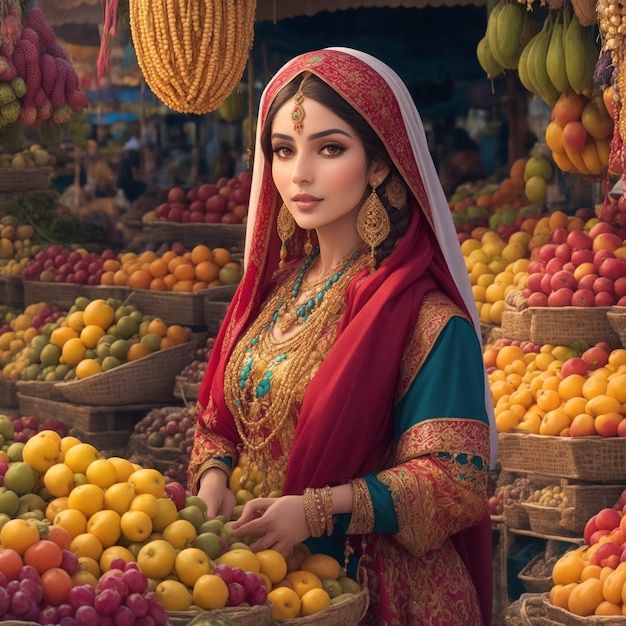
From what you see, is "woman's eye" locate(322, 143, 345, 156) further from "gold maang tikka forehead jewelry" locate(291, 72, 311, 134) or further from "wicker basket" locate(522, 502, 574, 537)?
"wicker basket" locate(522, 502, 574, 537)

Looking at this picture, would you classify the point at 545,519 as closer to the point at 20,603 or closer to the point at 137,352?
the point at 137,352

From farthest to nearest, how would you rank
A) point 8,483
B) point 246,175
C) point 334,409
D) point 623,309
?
point 246,175, point 623,309, point 334,409, point 8,483

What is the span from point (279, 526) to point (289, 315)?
2.07ft

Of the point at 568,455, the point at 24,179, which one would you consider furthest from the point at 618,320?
the point at 24,179

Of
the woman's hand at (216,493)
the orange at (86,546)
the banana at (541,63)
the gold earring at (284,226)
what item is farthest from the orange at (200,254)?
the orange at (86,546)

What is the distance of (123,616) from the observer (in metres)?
2.04

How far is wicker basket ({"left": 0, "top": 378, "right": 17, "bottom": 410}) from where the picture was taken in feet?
20.4

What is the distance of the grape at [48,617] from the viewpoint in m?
2.03

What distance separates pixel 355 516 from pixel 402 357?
1.18 ft

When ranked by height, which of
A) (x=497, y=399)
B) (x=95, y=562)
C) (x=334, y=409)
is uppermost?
(x=334, y=409)

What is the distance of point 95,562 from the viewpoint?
7.48ft

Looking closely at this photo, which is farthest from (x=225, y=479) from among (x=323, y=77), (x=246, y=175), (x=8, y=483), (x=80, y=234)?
(x=80, y=234)

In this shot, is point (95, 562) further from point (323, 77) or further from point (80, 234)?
point (80, 234)

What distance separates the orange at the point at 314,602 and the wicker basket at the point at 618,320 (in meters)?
2.25
